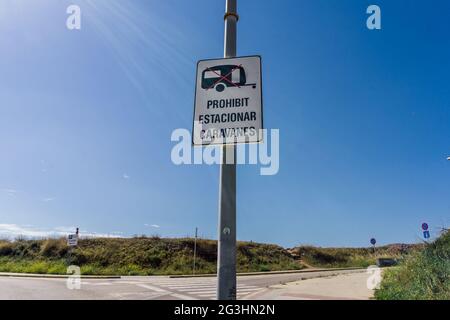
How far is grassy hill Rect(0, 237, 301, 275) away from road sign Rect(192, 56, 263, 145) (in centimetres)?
2944

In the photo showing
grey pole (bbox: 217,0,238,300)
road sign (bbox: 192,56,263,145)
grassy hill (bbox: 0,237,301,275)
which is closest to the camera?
grey pole (bbox: 217,0,238,300)

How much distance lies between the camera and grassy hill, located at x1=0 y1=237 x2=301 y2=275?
31.1 m

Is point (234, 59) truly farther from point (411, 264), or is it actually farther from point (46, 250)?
point (46, 250)

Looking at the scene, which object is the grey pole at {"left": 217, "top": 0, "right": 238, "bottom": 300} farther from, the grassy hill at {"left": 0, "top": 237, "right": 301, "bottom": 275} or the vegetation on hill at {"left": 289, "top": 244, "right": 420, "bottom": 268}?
the vegetation on hill at {"left": 289, "top": 244, "right": 420, "bottom": 268}

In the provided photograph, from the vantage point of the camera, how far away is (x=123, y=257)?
1388 inches

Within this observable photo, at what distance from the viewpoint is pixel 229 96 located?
2910 mm

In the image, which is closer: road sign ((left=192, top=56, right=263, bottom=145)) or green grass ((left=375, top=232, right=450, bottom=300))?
road sign ((left=192, top=56, right=263, bottom=145))

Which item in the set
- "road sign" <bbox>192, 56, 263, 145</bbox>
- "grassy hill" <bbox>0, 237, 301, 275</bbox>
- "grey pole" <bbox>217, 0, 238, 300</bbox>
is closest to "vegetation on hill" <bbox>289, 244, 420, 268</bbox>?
"grassy hill" <bbox>0, 237, 301, 275</bbox>

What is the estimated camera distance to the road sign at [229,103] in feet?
9.27

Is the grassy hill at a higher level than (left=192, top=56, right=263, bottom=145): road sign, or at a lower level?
lower

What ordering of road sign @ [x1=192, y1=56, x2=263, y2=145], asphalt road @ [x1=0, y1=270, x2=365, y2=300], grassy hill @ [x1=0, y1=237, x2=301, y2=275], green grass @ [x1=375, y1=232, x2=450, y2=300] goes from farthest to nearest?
1. grassy hill @ [x1=0, y1=237, x2=301, y2=275]
2. asphalt road @ [x1=0, y1=270, x2=365, y2=300]
3. green grass @ [x1=375, y1=232, x2=450, y2=300]
4. road sign @ [x1=192, y1=56, x2=263, y2=145]

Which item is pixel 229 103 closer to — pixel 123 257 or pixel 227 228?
pixel 227 228
